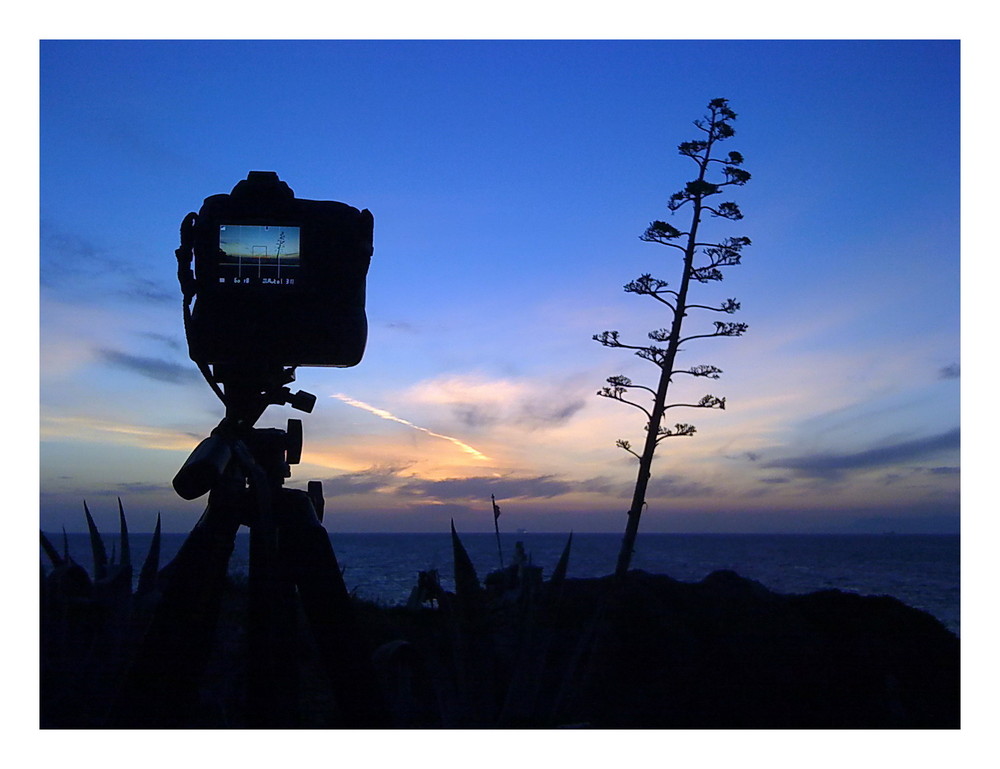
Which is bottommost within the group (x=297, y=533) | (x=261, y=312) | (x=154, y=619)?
(x=154, y=619)

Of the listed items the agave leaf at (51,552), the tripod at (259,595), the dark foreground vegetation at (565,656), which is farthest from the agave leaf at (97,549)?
the tripod at (259,595)

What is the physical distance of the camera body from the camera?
6.07ft

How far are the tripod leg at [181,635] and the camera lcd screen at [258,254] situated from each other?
53cm

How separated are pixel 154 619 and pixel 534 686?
47.0 inches

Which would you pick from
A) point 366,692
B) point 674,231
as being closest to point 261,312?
point 366,692

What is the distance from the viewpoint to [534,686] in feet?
7.84

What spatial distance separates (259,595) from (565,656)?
5.55 ft

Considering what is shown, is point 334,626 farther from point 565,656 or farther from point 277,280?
point 565,656

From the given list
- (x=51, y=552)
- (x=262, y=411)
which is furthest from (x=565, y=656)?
(x=51, y=552)

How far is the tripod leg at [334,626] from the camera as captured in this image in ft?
6.08

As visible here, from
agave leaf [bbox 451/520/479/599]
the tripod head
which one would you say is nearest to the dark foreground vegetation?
agave leaf [bbox 451/520/479/599]

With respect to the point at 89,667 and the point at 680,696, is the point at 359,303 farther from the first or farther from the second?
the point at 680,696

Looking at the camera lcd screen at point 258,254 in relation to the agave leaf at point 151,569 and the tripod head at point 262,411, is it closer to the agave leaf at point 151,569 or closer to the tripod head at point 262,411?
the tripod head at point 262,411

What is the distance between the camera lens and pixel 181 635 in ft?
5.64
